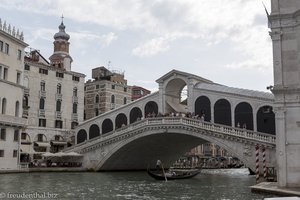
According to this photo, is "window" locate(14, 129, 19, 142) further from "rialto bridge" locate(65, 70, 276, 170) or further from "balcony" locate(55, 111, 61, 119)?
"balcony" locate(55, 111, 61, 119)

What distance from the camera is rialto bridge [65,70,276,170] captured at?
24.8 metres

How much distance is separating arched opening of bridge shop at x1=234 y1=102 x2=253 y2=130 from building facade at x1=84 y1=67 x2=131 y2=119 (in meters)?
18.4

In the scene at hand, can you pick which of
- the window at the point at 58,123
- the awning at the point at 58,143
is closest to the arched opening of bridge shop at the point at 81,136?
the awning at the point at 58,143

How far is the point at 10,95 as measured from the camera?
1118 inches

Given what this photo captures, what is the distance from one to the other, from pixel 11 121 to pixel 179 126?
10.5 metres

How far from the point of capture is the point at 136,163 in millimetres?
34500

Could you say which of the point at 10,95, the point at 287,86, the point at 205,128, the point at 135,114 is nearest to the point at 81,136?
the point at 135,114

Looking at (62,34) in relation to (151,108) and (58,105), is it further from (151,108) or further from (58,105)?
(151,108)

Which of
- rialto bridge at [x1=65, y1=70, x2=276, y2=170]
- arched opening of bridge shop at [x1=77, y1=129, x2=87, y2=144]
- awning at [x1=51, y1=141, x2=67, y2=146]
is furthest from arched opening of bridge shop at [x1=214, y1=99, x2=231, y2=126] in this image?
awning at [x1=51, y1=141, x2=67, y2=146]

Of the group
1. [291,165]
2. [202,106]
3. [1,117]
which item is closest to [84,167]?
[1,117]

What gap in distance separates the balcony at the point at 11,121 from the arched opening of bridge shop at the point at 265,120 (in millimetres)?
14963

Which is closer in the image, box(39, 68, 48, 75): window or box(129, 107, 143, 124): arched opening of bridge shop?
box(129, 107, 143, 124): arched opening of bridge shop

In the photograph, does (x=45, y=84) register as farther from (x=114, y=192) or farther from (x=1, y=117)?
(x=114, y=192)

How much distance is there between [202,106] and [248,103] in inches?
135
